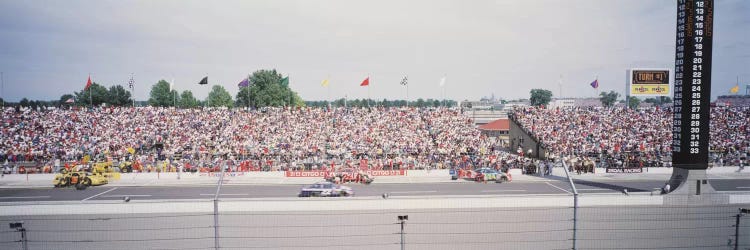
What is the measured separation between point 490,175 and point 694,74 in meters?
11.8

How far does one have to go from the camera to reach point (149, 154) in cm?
3086

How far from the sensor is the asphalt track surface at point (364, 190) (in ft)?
69.8

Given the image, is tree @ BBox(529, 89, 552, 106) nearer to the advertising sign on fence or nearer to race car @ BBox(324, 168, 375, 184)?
the advertising sign on fence

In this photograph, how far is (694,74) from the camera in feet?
60.8

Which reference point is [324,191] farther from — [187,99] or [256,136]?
[187,99]

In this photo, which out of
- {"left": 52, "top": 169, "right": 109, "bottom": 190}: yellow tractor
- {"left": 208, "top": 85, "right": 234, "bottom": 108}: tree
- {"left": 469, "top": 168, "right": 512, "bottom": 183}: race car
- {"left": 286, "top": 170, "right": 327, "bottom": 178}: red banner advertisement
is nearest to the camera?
{"left": 52, "top": 169, "right": 109, "bottom": 190}: yellow tractor

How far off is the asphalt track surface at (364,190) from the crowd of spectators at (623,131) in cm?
683

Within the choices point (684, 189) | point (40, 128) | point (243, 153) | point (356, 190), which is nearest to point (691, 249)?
point (684, 189)

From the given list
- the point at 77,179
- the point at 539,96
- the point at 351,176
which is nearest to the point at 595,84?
the point at 351,176

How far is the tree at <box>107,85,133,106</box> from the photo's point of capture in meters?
94.2

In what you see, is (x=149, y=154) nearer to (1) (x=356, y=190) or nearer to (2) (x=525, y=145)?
(1) (x=356, y=190)

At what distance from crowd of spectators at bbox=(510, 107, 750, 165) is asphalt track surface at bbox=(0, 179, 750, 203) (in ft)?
22.4

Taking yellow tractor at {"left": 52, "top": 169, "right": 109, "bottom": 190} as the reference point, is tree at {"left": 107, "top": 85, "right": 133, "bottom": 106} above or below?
above

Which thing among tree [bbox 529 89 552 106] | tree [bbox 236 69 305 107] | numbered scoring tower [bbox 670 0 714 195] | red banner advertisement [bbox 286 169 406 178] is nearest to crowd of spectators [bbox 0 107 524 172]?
red banner advertisement [bbox 286 169 406 178]
